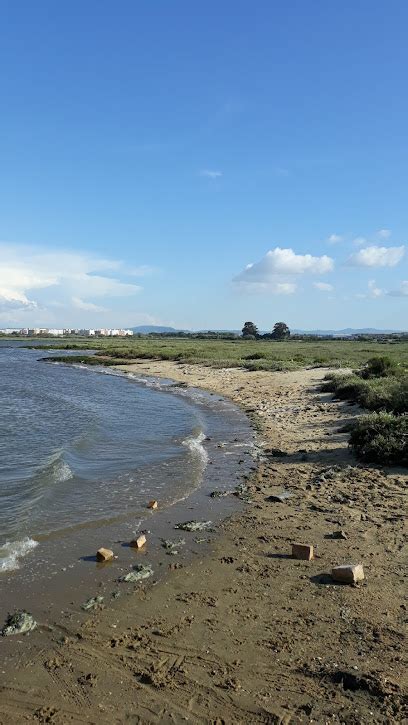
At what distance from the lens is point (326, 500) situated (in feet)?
40.6

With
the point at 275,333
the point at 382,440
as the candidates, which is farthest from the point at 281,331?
the point at 382,440

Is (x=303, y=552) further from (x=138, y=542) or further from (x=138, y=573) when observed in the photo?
(x=138, y=542)

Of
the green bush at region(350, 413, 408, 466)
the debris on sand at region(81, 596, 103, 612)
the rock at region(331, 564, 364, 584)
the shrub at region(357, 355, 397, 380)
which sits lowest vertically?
the debris on sand at region(81, 596, 103, 612)

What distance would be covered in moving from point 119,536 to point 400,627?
19.3 feet

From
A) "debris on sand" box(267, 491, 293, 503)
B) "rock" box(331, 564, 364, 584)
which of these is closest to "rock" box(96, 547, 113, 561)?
"rock" box(331, 564, 364, 584)

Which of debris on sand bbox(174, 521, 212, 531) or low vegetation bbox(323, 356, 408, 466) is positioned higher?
low vegetation bbox(323, 356, 408, 466)

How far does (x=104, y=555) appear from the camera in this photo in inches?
371

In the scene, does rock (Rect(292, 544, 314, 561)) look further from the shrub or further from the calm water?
the shrub

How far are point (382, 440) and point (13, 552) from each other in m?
10.3

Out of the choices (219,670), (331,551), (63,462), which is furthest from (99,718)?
(63,462)

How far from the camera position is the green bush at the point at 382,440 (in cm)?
1460

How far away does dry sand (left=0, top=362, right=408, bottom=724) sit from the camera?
553 centimetres

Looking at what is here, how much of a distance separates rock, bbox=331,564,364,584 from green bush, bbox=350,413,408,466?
6966 millimetres

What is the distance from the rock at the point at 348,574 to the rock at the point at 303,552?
0.84 m
